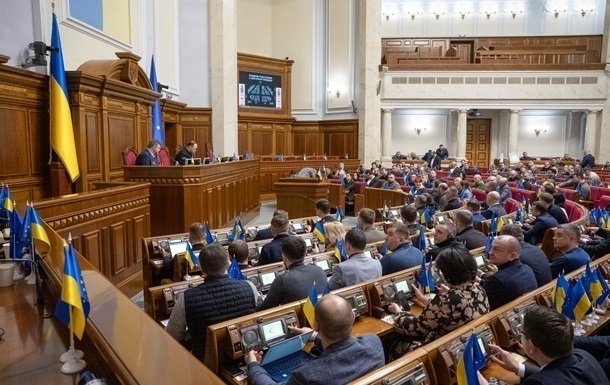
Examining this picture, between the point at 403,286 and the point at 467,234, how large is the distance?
1707 mm

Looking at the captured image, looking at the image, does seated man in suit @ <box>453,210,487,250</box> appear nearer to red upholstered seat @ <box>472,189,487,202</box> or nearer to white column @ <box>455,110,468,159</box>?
red upholstered seat @ <box>472,189,487,202</box>

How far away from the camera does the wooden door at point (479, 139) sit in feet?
67.1

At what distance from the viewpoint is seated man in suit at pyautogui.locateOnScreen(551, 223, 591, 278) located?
12.3ft

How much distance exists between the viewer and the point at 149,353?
4.67ft

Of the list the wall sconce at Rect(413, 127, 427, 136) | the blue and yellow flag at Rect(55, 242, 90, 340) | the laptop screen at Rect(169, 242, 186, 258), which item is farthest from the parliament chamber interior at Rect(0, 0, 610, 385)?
the wall sconce at Rect(413, 127, 427, 136)

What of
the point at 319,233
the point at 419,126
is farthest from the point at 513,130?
the point at 319,233

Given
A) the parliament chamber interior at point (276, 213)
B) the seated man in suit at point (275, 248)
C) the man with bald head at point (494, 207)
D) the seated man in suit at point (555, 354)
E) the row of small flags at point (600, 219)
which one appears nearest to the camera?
the seated man in suit at point (555, 354)

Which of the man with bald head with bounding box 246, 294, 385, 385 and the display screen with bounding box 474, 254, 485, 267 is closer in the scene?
the man with bald head with bounding box 246, 294, 385, 385

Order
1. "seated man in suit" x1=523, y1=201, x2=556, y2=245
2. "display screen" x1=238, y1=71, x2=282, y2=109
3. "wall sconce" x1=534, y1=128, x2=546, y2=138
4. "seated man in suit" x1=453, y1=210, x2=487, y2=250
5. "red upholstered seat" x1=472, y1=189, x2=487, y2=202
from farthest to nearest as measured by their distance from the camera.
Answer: "wall sconce" x1=534, y1=128, x2=546, y2=138 → "display screen" x1=238, y1=71, x2=282, y2=109 → "red upholstered seat" x1=472, y1=189, x2=487, y2=202 → "seated man in suit" x1=523, y1=201, x2=556, y2=245 → "seated man in suit" x1=453, y1=210, x2=487, y2=250

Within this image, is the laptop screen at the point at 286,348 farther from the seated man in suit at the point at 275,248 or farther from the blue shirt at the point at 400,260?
the seated man in suit at the point at 275,248

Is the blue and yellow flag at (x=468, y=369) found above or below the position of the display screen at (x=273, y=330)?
above

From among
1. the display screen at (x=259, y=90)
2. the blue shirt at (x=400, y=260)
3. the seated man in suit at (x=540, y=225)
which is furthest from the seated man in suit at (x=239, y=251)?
the display screen at (x=259, y=90)

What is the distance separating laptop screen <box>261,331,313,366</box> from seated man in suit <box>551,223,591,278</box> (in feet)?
8.42

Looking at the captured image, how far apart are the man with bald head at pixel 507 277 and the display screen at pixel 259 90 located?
13.9 meters
